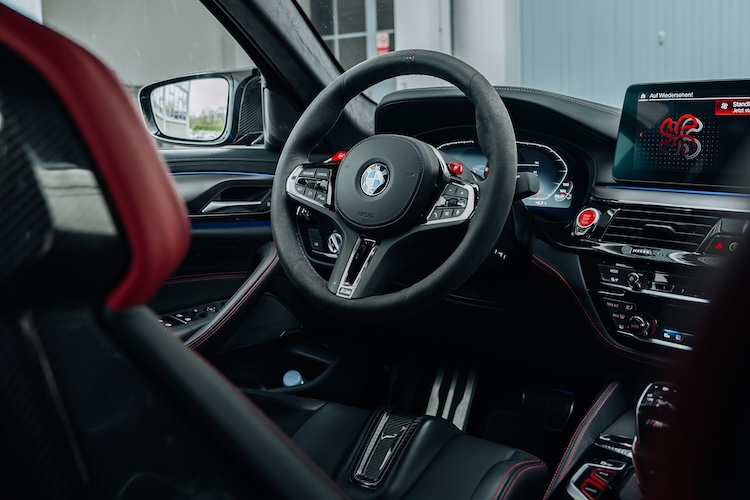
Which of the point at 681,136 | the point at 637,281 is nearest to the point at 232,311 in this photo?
the point at 637,281

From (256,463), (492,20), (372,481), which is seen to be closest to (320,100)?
(372,481)

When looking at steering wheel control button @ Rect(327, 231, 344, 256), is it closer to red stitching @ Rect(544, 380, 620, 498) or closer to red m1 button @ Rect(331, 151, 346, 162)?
red m1 button @ Rect(331, 151, 346, 162)

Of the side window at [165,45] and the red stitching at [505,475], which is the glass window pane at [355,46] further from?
the red stitching at [505,475]

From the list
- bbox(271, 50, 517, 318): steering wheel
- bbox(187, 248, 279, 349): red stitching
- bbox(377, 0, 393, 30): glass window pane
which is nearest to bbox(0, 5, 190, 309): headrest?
bbox(271, 50, 517, 318): steering wheel

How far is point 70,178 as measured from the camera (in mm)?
472

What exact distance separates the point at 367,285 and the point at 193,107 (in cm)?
123

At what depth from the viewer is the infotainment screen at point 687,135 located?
1.50m

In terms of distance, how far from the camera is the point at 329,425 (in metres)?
1.60

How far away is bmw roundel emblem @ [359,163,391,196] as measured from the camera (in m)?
1.38

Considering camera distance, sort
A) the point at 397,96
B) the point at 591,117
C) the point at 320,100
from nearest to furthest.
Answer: the point at 320,100 < the point at 591,117 < the point at 397,96

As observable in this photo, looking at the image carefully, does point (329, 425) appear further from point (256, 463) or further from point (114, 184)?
point (114, 184)

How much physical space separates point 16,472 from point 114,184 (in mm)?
201

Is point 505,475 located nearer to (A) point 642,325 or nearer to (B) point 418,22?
(A) point 642,325

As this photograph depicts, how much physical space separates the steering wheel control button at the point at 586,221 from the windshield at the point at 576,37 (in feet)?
10.8
